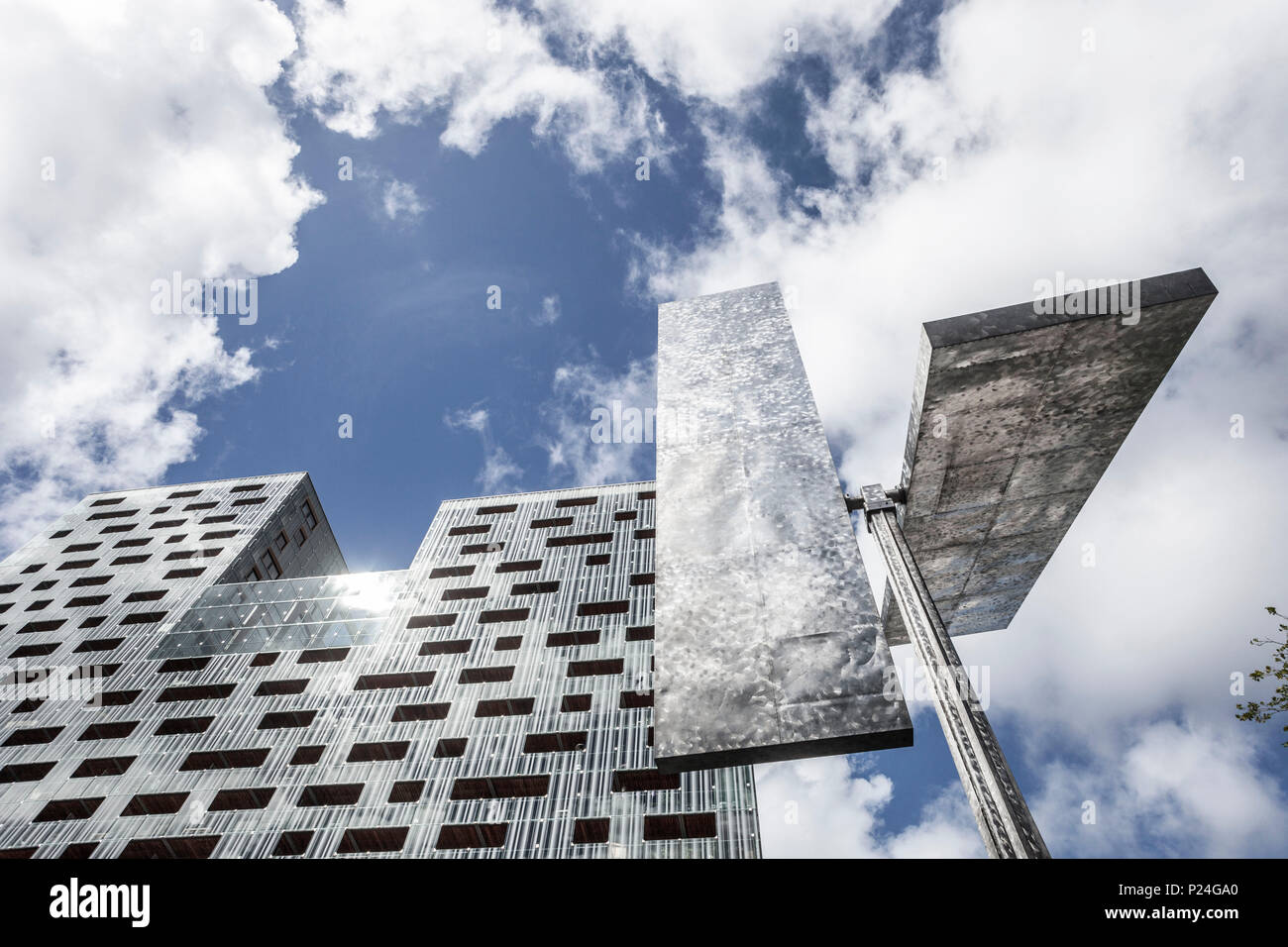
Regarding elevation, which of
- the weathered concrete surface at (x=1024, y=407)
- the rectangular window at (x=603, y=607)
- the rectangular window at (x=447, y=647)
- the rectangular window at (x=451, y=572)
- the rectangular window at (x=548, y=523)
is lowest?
the weathered concrete surface at (x=1024, y=407)

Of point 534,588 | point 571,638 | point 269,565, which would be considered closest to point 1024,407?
point 571,638

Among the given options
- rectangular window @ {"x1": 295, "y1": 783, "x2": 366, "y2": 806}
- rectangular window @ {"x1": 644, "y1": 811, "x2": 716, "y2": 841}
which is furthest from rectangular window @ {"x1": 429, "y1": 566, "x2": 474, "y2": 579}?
rectangular window @ {"x1": 644, "y1": 811, "x2": 716, "y2": 841}

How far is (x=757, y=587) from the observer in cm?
698

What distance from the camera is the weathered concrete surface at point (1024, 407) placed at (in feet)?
23.9

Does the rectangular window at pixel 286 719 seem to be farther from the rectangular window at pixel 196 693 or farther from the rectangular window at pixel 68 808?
the rectangular window at pixel 68 808

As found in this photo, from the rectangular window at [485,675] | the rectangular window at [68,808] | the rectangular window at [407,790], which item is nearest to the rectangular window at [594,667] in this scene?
the rectangular window at [485,675]

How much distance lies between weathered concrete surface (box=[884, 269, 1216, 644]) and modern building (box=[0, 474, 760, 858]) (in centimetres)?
1381

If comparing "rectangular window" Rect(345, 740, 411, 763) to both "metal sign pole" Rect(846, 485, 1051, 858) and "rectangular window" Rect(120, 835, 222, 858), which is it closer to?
"rectangular window" Rect(120, 835, 222, 858)

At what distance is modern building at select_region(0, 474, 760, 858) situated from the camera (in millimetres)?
20547

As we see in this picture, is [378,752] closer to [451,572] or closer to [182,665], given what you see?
[451,572]

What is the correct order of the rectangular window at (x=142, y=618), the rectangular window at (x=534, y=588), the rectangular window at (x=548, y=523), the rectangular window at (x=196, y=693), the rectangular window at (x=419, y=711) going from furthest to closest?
the rectangular window at (x=548, y=523)
the rectangular window at (x=142, y=618)
the rectangular window at (x=534, y=588)
the rectangular window at (x=196, y=693)
the rectangular window at (x=419, y=711)

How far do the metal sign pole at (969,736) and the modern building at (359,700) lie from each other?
49.6 feet

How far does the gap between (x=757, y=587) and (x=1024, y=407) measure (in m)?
4.13
